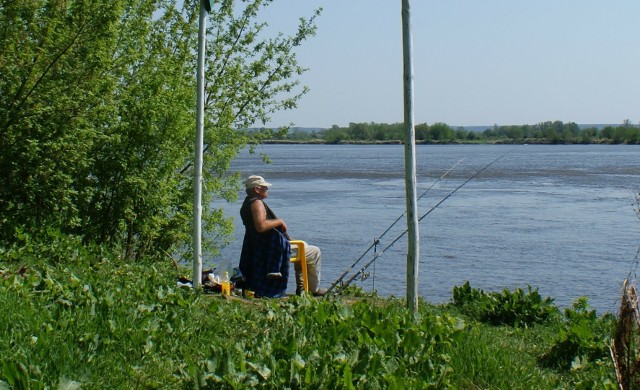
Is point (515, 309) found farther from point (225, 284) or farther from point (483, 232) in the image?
point (483, 232)

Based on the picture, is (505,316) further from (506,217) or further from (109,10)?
(506,217)

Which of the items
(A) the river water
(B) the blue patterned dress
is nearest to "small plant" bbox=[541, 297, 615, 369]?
(A) the river water

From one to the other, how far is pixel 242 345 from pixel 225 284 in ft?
11.5

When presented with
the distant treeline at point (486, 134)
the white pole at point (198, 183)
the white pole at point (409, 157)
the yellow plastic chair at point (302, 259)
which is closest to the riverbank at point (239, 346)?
the white pole at point (409, 157)

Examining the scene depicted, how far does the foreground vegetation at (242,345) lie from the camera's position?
15.9ft

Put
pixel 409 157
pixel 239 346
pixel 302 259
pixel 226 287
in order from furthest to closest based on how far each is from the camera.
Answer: pixel 302 259, pixel 226 287, pixel 409 157, pixel 239 346

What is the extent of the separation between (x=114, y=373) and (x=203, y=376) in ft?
1.83

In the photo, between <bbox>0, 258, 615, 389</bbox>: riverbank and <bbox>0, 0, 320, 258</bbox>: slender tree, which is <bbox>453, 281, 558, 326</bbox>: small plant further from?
<bbox>0, 0, 320, 258</bbox>: slender tree

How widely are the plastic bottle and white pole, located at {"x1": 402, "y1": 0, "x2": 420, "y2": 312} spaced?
86.6 inches

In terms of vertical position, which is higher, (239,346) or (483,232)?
(239,346)

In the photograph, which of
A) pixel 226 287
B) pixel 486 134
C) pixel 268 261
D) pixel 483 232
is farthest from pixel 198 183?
pixel 486 134

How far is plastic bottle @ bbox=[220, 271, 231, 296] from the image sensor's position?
8.76 metres

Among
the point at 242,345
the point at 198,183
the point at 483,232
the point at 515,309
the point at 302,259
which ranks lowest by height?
the point at 483,232

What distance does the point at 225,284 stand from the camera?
29.4ft
